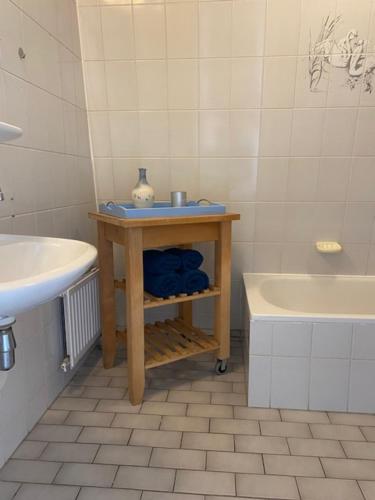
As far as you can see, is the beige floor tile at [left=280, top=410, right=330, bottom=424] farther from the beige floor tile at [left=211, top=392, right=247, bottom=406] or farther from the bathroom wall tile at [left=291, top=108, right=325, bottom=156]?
the bathroom wall tile at [left=291, top=108, right=325, bottom=156]

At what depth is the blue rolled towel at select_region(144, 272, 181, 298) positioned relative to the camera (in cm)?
144

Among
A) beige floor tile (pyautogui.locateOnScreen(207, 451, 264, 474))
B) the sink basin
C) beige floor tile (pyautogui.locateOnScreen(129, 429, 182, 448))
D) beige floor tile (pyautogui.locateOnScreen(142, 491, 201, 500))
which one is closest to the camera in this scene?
the sink basin

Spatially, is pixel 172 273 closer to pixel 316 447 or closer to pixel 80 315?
pixel 80 315

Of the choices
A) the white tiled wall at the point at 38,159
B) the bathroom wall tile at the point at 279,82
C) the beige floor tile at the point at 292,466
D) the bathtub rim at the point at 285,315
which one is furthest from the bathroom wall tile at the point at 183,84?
the beige floor tile at the point at 292,466

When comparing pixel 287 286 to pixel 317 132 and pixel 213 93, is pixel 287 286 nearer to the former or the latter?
pixel 317 132

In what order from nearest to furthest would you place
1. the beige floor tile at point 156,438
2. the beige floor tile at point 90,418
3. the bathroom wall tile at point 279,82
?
the beige floor tile at point 156,438, the beige floor tile at point 90,418, the bathroom wall tile at point 279,82

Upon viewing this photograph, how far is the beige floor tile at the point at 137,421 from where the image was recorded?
1.32 metres

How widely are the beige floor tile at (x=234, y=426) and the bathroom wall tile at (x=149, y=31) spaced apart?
68.6 inches

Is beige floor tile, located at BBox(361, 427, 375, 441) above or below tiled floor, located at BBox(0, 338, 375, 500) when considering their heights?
below

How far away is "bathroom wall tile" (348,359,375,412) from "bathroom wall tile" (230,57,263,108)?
1.33 metres

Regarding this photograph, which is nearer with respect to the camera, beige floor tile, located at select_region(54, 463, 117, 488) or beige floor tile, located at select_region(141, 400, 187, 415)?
beige floor tile, located at select_region(54, 463, 117, 488)

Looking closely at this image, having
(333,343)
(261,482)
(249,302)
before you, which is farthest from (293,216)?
(261,482)

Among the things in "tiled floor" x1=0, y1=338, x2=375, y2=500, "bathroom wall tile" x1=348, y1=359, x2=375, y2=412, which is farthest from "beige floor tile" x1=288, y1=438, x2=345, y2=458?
"bathroom wall tile" x1=348, y1=359, x2=375, y2=412

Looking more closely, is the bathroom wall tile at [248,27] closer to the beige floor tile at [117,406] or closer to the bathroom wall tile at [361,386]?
the bathroom wall tile at [361,386]
